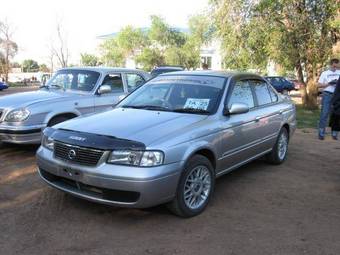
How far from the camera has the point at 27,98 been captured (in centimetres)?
768

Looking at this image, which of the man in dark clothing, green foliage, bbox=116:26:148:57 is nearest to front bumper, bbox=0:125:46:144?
the man in dark clothing

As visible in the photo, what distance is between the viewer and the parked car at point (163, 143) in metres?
4.32

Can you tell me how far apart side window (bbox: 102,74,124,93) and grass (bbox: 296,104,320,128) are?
6113 mm

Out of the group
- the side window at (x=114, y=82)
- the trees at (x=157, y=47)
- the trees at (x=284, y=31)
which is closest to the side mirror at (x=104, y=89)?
the side window at (x=114, y=82)

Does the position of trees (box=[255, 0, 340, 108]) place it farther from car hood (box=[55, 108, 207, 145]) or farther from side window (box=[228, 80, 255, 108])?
car hood (box=[55, 108, 207, 145])

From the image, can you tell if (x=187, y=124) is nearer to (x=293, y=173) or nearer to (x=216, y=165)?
(x=216, y=165)

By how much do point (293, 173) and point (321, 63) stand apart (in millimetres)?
11396

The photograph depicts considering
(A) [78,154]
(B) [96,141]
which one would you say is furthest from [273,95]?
(A) [78,154]

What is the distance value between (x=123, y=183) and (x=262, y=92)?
3.42m

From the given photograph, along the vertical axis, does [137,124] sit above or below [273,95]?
below

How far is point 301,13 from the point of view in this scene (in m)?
16.5

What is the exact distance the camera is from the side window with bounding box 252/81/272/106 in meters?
6.62

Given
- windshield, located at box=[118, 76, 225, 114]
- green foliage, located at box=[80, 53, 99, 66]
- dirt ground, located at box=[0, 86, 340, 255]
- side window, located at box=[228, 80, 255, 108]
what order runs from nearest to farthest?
dirt ground, located at box=[0, 86, 340, 255]
windshield, located at box=[118, 76, 225, 114]
side window, located at box=[228, 80, 255, 108]
green foliage, located at box=[80, 53, 99, 66]

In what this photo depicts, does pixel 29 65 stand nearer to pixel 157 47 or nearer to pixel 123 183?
pixel 157 47
